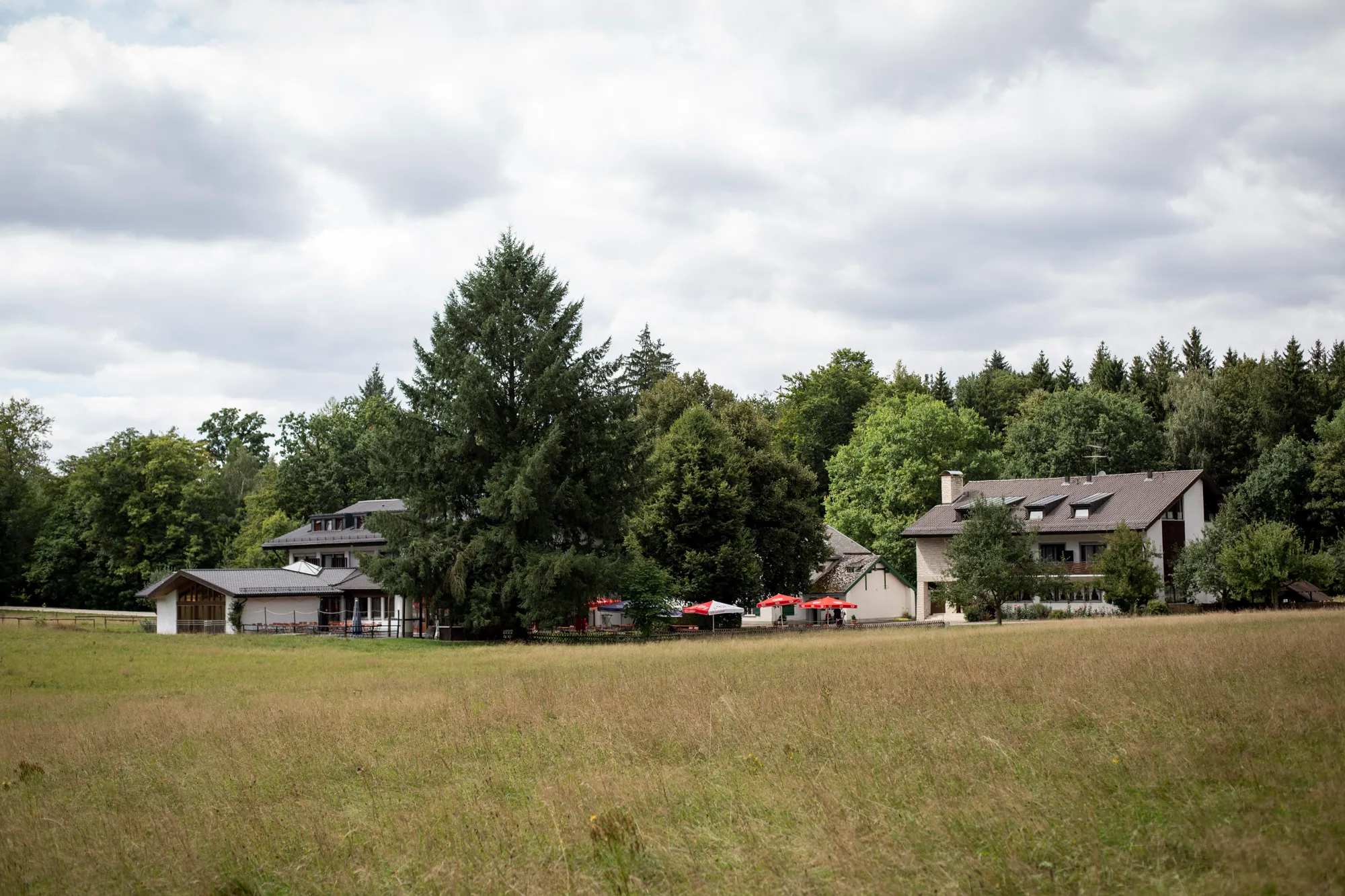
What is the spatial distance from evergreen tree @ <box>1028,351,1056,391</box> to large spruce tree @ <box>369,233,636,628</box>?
6710cm

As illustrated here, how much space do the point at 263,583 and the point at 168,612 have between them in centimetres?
610

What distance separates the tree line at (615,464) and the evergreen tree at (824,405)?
250 millimetres

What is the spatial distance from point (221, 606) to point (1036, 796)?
6663 centimetres

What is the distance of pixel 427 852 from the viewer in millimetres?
9484

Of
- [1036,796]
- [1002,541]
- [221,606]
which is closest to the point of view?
[1036,796]

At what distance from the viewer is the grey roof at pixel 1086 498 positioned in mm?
66250

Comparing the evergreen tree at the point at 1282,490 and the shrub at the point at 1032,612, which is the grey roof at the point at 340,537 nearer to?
the shrub at the point at 1032,612

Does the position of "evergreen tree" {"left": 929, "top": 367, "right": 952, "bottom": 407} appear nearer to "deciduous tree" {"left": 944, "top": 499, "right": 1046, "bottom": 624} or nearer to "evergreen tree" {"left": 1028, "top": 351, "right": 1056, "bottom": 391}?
"evergreen tree" {"left": 1028, "top": 351, "right": 1056, "bottom": 391}

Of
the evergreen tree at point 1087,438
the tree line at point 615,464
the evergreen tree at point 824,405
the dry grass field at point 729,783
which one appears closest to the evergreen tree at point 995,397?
the tree line at point 615,464

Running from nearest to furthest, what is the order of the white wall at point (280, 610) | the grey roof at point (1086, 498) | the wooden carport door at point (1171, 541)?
the wooden carport door at point (1171, 541) → the grey roof at point (1086, 498) → the white wall at point (280, 610)

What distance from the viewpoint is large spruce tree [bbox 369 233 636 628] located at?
45.5 metres

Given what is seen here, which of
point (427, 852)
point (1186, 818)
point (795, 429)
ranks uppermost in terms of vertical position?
point (795, 429)

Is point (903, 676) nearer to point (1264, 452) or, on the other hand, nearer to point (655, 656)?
point (655, 656)

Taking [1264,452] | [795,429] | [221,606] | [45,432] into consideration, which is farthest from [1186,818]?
[45,432]
